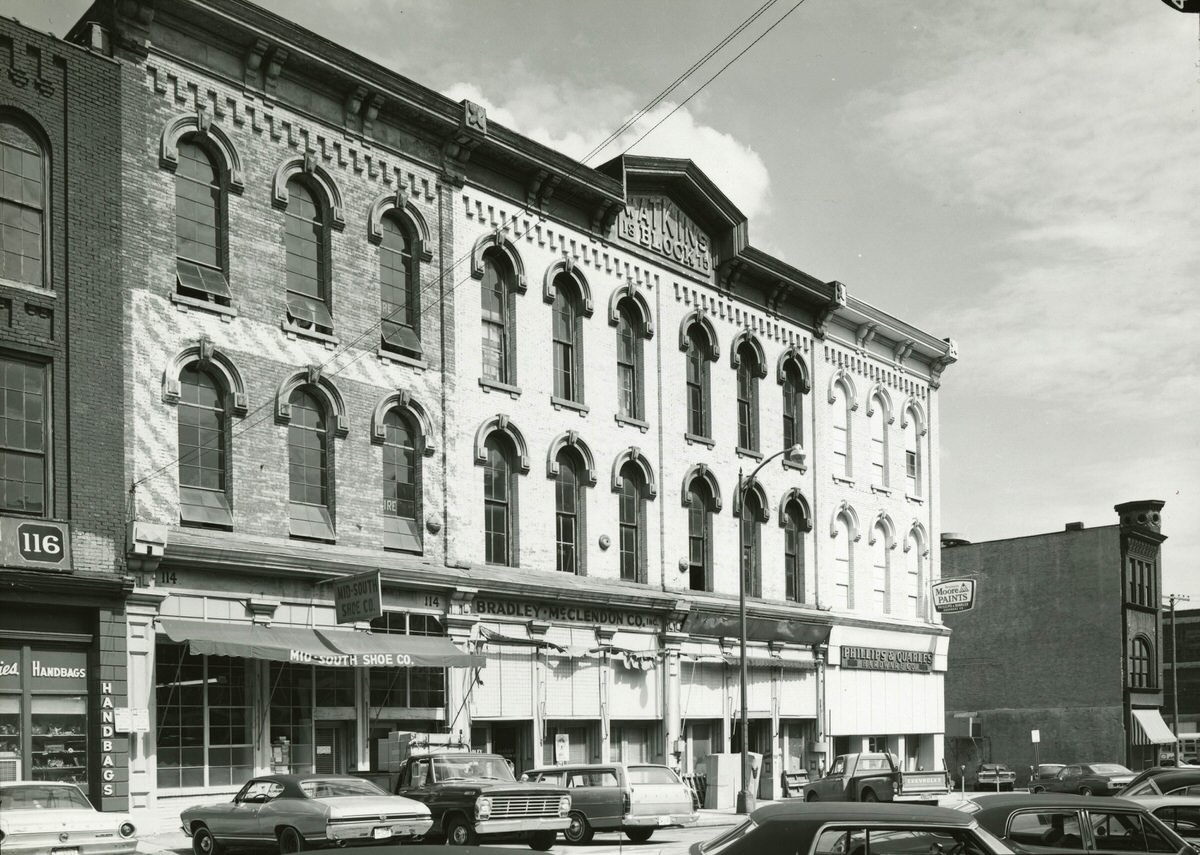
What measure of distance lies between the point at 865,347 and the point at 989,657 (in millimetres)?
26677

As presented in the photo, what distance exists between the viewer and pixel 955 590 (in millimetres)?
50188

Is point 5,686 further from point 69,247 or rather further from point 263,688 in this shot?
point 69,247

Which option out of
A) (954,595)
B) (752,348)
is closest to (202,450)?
A: (752,348)

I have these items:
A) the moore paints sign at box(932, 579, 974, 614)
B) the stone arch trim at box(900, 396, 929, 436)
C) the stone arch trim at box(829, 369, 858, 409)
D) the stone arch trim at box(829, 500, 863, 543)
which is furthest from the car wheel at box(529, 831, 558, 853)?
the stone arch trim at box(900, 396, 929, 436)

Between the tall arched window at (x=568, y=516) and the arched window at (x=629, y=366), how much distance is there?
9.93 ft

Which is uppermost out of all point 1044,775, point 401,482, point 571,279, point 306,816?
point 571,279

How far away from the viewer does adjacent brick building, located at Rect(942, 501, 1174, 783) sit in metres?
65.2

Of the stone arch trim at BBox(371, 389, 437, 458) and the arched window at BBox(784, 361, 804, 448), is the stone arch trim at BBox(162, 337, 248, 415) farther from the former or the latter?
the arched window at BBox(784, 361, 804, 448)

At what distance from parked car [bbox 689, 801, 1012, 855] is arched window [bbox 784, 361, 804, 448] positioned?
111 ft

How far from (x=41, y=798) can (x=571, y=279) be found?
20808 millimetres

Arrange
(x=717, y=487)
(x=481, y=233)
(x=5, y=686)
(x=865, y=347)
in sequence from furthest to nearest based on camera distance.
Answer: (x=865, y=347) < (x=717, y=487) < (x=481, y=233) < (x=5, y=686)

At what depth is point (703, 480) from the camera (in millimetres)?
40188

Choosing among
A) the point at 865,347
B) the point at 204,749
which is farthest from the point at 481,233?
the point at 865,347

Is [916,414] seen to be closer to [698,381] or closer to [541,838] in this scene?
[698,381]
